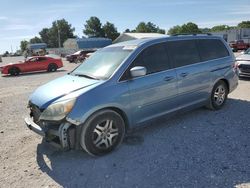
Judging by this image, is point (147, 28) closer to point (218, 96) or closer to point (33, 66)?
point (33, 66)

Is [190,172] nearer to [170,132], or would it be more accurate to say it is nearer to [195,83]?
[170,132]

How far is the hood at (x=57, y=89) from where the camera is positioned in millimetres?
4523

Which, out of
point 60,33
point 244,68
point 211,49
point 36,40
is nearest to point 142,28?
point 60,33

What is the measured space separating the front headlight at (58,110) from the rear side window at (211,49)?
132 inches

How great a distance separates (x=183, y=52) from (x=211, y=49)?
1042 millimetres

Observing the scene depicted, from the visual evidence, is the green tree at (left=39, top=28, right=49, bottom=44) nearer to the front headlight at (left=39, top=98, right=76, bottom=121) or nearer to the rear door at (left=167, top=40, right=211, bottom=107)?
the rear door at (left=167, top=40, right=211, bottom=107)

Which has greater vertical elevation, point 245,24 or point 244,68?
point 245,24

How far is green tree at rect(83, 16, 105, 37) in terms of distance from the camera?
9191 cm

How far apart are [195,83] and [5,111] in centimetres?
540

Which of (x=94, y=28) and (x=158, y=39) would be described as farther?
(x=94, y=28)

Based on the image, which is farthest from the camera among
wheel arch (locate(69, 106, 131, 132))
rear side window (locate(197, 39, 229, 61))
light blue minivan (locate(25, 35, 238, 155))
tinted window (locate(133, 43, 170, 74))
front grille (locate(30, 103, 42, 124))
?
rear side window (locate(197, 39, 229, 61))

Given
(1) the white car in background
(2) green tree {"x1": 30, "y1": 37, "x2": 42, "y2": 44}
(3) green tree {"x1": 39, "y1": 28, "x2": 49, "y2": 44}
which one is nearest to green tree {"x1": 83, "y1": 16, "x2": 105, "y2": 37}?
(3) green tree {"x1": 39, "y1": 28, "x2": 49, "y2": 44}

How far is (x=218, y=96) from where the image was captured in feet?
22.0

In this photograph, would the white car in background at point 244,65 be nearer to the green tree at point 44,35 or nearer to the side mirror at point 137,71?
the side mirror at point 137,71
